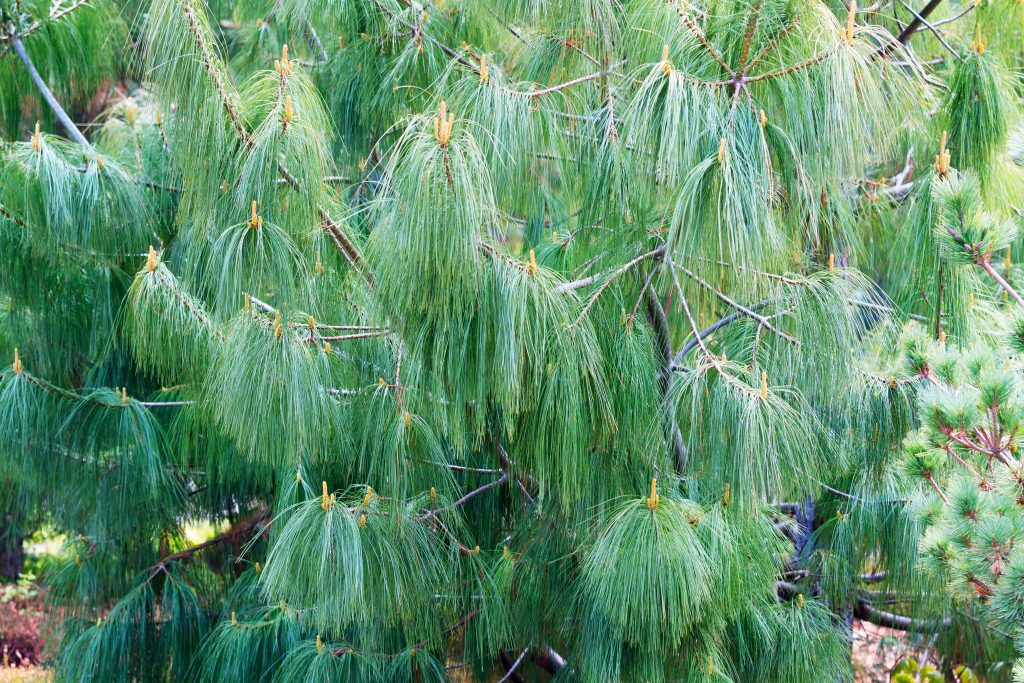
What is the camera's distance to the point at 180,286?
220cm

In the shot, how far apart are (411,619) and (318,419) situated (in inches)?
18.0

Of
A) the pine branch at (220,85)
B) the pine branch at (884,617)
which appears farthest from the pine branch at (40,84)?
the pine branch at (884,617)

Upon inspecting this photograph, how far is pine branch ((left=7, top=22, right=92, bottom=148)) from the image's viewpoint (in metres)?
2.29

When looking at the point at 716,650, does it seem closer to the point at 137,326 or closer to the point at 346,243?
the point at 346,243

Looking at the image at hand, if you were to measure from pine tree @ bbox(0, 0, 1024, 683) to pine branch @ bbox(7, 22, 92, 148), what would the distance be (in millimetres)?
13

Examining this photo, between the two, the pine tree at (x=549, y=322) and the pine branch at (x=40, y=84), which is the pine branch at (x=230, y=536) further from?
the pine branch at (x=40, y=84)

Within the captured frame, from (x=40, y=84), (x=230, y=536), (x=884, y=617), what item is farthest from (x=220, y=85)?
(x=884, y=617)

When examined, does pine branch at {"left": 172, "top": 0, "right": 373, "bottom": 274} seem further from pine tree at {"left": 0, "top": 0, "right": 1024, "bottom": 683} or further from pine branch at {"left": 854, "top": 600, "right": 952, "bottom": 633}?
pine branch at {"left": 854, "top": 600, "right": 952, "bottom": 633}

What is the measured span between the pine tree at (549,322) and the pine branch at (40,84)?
0.01 meters

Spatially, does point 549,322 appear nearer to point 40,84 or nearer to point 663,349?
point 663,349

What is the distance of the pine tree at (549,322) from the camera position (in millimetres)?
1477

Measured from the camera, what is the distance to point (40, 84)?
2324 mm

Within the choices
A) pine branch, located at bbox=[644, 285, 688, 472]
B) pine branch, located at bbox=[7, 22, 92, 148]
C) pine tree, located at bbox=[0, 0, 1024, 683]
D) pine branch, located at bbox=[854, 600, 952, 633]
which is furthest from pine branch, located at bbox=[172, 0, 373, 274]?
pine branch, located at bbox=[854, 600, 952, 633]

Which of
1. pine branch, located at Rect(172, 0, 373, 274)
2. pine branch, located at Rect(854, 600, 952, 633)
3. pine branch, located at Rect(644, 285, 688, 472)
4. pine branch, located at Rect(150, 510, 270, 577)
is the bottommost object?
pine branch, located at Rect(854, 600, 952, 633)
